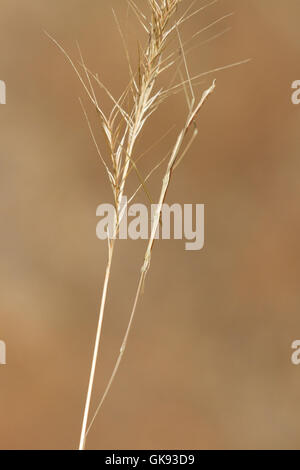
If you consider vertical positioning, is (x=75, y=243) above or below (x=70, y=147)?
below

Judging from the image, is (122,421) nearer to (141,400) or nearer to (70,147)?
(141,400)

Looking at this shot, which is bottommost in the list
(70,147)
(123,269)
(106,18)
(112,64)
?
(123,269)
